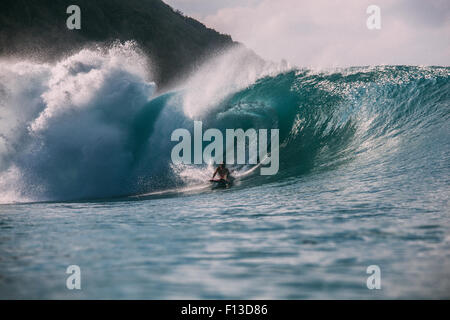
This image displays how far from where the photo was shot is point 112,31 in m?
47.8

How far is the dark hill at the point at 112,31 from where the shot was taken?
124 feet

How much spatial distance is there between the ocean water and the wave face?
4cm

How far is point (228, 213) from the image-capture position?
6.92m

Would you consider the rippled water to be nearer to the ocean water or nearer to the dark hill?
the ocean water

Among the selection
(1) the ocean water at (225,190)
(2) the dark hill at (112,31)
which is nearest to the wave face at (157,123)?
(1) the ocean water at (225,190)

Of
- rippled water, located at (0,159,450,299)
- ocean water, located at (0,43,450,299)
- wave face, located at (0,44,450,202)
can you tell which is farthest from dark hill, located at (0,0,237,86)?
rippled water, located at (0,159,450,299)

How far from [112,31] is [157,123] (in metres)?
38.9

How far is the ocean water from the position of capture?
394cm

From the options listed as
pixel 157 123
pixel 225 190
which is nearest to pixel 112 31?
pixel 157 123

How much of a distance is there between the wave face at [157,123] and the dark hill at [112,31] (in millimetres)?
26661

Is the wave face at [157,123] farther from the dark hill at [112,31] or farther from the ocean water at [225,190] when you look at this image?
the dark hill at [112,31]

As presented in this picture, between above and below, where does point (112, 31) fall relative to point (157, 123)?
above

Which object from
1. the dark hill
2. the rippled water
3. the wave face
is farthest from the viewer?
the dark hill

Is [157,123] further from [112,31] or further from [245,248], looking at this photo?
[112,31]
